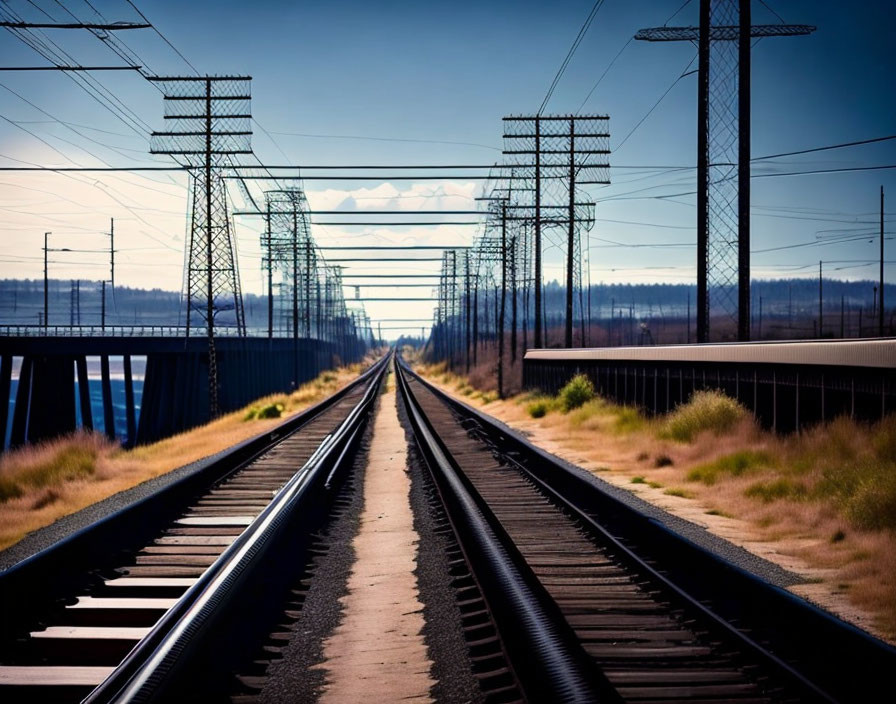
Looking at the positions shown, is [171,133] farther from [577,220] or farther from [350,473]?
[350,473]

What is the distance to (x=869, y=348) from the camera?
1329 cm

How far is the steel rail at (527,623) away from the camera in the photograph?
16.1 feet

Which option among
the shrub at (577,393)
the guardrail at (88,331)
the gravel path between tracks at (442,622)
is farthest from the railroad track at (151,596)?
the guardrail at (88,331)

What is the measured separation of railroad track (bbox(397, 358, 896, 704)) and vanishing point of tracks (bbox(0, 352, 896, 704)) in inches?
0.7

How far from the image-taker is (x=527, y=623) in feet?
20.1

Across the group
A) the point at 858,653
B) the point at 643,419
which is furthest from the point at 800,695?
the point at 643,419

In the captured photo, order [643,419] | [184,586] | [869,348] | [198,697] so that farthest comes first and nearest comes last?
1. [643,419]
2. [869,348]
3. [184,586]
4. [198,697]

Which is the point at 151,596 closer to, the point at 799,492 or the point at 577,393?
the point at 799,492

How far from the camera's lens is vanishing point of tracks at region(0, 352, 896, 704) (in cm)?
525

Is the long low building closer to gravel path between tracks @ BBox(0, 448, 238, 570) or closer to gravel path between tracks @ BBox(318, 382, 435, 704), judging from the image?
gravel path between tracks @ BBox(318, 382, 435, 704)

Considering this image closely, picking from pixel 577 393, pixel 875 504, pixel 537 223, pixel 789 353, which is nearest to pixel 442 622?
pixel 875 504

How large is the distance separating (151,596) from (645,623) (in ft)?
12.8

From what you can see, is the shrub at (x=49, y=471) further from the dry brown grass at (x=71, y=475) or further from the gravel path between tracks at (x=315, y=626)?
the gravel path between tracks at (x=315, y=626)

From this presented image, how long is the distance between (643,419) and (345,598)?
17.6m
